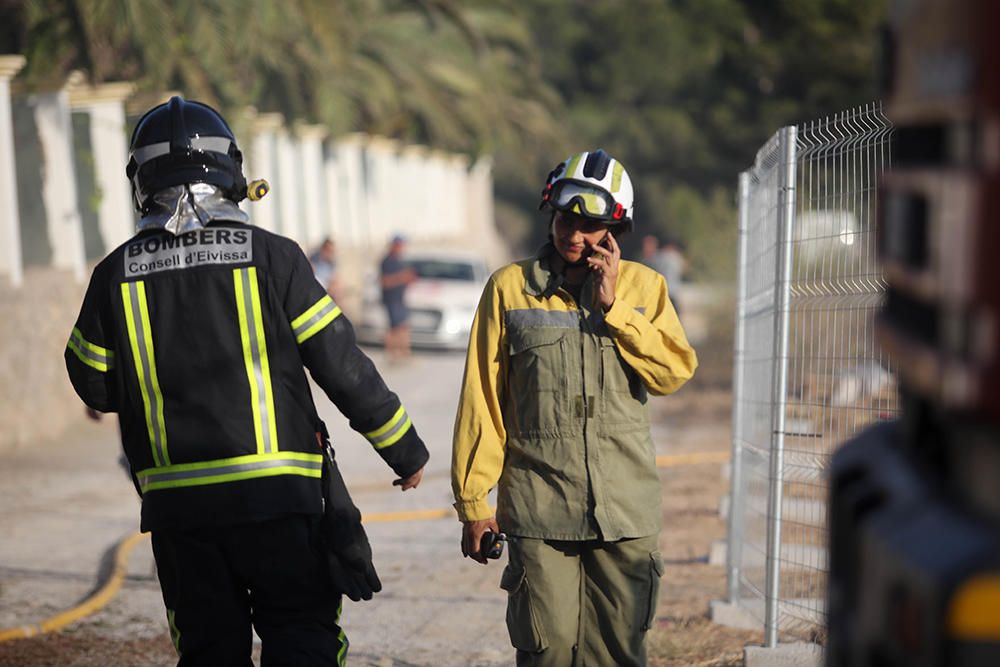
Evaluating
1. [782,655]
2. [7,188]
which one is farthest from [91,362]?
[7,188]

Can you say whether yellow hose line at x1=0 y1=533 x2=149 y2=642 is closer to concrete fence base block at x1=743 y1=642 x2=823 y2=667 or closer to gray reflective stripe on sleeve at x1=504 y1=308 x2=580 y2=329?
concrete fence base block at x1=743 y1=642 x2=823 y2=667

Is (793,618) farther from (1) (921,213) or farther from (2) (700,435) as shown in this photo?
(2) (700,435)

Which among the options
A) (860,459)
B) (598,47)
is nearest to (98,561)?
(860,459)

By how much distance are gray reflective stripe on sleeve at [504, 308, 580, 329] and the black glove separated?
0.74m

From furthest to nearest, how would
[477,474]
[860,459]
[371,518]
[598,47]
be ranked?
[598,47] → [371,518] → [477,474] → [860,459]

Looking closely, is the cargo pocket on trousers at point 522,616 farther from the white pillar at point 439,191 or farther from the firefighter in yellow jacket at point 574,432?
the white pillar at point 439,191

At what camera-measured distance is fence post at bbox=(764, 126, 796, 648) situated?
5.67 m

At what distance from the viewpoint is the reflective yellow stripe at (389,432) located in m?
4.25

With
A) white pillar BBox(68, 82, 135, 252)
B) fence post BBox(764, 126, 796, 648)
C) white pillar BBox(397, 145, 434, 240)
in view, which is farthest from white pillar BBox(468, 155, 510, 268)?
fence post BBox(764, 126, 796, 648)

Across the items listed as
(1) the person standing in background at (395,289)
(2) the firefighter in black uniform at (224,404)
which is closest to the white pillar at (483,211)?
(1) the person standing in background at (395,289)

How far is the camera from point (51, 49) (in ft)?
Result: 52.4

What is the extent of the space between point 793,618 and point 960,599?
403cm

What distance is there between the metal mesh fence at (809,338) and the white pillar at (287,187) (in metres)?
21.5

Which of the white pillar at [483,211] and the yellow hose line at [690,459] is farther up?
the white pillar at [483,211]
